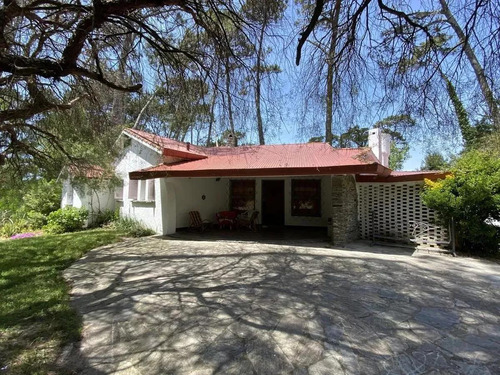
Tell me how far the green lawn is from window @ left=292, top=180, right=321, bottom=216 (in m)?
10.0

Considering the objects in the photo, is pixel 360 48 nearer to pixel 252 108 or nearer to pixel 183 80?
pixel 252 108

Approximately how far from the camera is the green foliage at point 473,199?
26.4ft

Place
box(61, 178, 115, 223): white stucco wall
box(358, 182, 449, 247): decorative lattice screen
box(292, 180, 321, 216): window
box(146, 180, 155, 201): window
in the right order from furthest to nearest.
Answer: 1. box(61, 178, 115, 223): white stucco wall
2. box(292, 180, 321, 216): window
3. box(146, 180, 155, 201): window
4. box(358, 182, 449, 247): decorative lattice screen

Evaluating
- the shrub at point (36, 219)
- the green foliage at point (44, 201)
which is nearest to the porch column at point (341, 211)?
the green foliage at point (44, 201)

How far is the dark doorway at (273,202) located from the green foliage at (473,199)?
25.1ft

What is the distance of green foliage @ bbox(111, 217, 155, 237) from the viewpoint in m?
11.7

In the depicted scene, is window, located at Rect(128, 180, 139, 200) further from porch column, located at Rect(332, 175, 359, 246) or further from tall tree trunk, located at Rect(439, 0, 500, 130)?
tall tree trunk, located at Rect(439, 0, 500, 130)

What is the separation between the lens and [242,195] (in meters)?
16.1

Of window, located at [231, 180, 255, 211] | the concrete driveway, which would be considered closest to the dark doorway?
window, located at [231, 180, 255, 211]

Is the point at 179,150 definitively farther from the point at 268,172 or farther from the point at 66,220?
the point at 66,220

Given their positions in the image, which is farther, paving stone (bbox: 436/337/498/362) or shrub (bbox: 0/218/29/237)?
shrub (bbox: 0/218/29/237)

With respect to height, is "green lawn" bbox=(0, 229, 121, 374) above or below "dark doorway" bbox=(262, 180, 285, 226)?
below

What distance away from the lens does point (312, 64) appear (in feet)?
13.3

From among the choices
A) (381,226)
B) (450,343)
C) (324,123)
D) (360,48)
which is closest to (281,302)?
(450,343)
